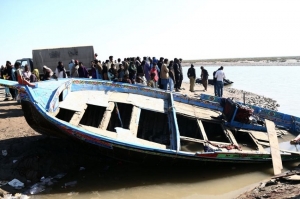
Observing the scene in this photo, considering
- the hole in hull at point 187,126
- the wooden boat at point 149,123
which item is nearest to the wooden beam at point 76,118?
the wooden boat at point 149,123

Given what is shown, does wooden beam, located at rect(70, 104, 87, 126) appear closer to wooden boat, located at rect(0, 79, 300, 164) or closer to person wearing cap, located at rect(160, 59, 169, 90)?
wooden boat, located at rect(0, 79, 300, 164)

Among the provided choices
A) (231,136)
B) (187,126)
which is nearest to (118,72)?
(187,126)

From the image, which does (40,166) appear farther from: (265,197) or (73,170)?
(265,197)

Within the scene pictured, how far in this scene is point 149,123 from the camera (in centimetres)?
812

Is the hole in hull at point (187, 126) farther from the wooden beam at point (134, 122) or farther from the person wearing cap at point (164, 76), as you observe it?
the person wearing cap at point (164, 76)

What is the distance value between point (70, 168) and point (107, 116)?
1.44 m

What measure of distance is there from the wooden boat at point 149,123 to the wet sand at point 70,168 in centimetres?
45

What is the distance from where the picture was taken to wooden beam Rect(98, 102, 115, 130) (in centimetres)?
657

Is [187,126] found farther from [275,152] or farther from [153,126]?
[275,152]

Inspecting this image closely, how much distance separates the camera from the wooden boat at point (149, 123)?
5.94 metres

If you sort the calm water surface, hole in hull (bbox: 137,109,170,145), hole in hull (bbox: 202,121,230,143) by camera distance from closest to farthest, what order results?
1. the calm water surface
2. hole in hull (bbox: 137,109,170,145)
3. hole in hull (bbox: 202,121,230,143)

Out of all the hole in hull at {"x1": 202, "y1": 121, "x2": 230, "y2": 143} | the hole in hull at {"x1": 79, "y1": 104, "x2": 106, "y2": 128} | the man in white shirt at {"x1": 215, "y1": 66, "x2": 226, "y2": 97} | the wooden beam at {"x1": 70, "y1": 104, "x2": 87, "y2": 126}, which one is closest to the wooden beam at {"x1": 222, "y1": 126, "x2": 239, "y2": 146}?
the hole in hull at {"x1": 202, "y1": 121, "x2": 230, "y2": 143}

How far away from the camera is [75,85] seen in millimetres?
7594

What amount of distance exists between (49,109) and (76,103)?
1099 millimetres
